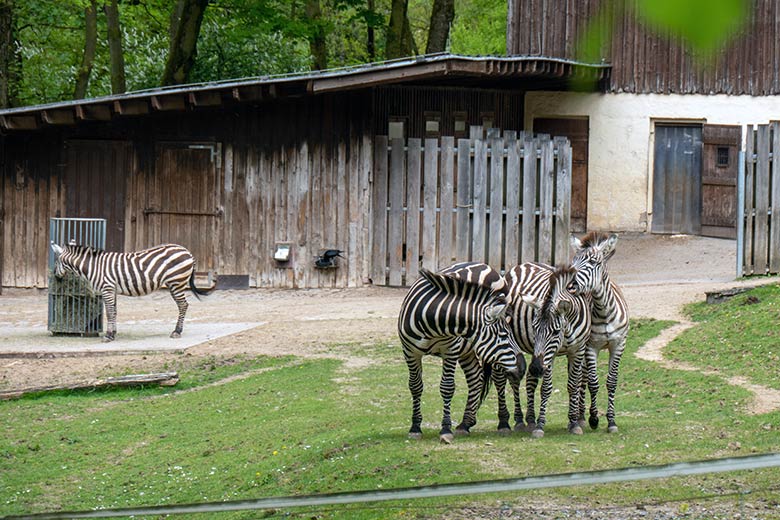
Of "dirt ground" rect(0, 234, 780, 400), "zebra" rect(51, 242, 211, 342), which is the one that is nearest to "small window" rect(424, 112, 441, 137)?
"dirt ground" rect(0, 234, 780, 400)

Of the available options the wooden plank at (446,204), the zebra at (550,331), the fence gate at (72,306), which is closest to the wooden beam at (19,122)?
the fence gate at (72,306)

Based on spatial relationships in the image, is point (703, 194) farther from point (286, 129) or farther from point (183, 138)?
point (183, 138)

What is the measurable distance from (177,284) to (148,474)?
7240 mm

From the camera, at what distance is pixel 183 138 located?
2095 centimetres

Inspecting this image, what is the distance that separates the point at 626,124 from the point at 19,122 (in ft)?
40.6

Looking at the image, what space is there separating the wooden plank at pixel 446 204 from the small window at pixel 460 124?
9.72 ft

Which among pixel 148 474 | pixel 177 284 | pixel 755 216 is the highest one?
pixel 755 216

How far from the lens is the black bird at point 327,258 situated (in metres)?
20.8

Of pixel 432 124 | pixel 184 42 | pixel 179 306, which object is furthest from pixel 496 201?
pixel 184 42

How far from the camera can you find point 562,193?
2061cm

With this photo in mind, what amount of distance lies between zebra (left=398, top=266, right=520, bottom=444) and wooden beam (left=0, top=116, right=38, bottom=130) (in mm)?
12470

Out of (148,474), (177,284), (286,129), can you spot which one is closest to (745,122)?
(286,129)

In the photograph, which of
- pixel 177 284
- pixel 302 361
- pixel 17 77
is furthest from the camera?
pixel 17 77

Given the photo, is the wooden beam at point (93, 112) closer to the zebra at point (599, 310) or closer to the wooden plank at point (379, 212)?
the wooden plank at point (379, 212)
